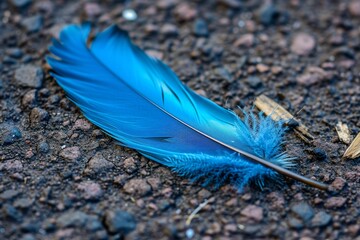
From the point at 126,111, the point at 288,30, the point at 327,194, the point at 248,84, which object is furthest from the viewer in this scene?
the point at 288,30

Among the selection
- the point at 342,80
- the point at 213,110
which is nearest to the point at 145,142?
the point at 213,110

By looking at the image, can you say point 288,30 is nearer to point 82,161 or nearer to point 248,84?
point 248,84

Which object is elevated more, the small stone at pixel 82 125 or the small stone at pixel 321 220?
the small stone at pixel 82 125

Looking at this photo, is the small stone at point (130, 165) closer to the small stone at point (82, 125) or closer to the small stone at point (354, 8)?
the small stone at point (82, 125)

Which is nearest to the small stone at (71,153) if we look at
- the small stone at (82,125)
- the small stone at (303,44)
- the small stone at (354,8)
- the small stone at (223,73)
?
the small stone at (82,125)

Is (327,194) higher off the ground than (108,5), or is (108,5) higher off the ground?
(108,5)

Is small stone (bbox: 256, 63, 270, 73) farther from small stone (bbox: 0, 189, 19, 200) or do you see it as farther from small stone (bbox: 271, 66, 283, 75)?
small stone (bbox: 0, 189, 19, 200)

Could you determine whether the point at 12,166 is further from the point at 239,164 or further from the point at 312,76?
the point at 312,76

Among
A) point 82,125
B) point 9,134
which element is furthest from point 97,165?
point 9,134
